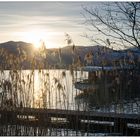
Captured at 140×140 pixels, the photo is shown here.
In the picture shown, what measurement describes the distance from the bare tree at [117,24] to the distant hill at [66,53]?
0.33 ft

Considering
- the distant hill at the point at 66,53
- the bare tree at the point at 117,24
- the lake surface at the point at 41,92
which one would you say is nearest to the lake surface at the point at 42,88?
the lake surface at the point at 41,92

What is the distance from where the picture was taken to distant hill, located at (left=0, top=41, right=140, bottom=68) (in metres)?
4.46

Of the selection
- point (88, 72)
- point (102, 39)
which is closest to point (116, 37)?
point (102, 39)

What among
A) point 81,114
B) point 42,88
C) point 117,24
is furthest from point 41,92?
point 117,24

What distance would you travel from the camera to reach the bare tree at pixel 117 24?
4750 millimetres

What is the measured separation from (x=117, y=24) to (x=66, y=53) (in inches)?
26.6

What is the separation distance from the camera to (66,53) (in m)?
4.50

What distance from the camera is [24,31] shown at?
4.59 m

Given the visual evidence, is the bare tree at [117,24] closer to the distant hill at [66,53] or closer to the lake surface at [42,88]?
the distant hill at [66,53]

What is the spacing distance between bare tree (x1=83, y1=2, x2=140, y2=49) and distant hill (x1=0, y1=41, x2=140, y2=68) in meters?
0.10

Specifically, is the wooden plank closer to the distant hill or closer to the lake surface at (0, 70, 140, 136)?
the lake surface at (0, 70, 140, 136)

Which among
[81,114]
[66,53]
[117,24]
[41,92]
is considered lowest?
[81,114]

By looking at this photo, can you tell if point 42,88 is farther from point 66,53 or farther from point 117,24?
point 117,24

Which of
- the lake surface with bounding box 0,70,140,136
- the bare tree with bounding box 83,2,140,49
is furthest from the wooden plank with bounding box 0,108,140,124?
the bare tree with bounding box 83,2,140,49
